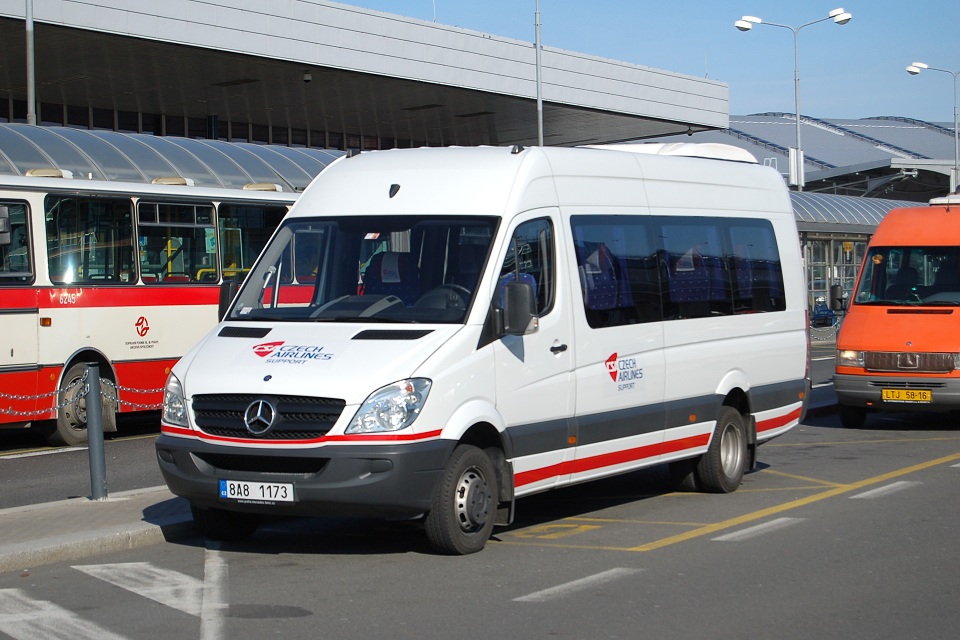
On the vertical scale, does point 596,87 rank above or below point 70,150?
above

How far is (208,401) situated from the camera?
8.32 m

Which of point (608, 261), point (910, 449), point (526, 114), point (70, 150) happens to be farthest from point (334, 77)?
point (608, 261)

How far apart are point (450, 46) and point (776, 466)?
30.0 meters

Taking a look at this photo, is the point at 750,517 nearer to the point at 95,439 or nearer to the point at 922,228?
the point at 95,439

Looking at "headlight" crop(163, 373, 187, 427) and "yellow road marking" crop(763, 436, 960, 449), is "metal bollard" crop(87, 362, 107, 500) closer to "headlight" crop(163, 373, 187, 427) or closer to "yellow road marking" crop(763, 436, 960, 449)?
"headlight" crop(163, 373, 187, 427)

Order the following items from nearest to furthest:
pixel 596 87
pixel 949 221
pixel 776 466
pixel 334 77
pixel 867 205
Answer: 1. pixel 776 466
2. pixel 949 221
3. pixel 334 77
4. pixel 867 205
5. pixel 596 87

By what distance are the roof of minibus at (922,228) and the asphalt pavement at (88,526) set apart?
10349 millimetres

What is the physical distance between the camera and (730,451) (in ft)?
36.9

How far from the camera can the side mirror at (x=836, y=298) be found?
55.2 ft

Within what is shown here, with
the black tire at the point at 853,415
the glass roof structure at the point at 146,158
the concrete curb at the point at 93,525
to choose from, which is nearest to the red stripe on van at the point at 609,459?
the concrete curb at the point at 93,525

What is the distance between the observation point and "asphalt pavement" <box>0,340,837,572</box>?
841cm

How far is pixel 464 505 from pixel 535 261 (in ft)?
5.70

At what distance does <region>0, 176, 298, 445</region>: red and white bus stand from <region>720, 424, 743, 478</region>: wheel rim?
7726mm

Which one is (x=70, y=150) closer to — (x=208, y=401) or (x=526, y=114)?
(x=208, y=401)
